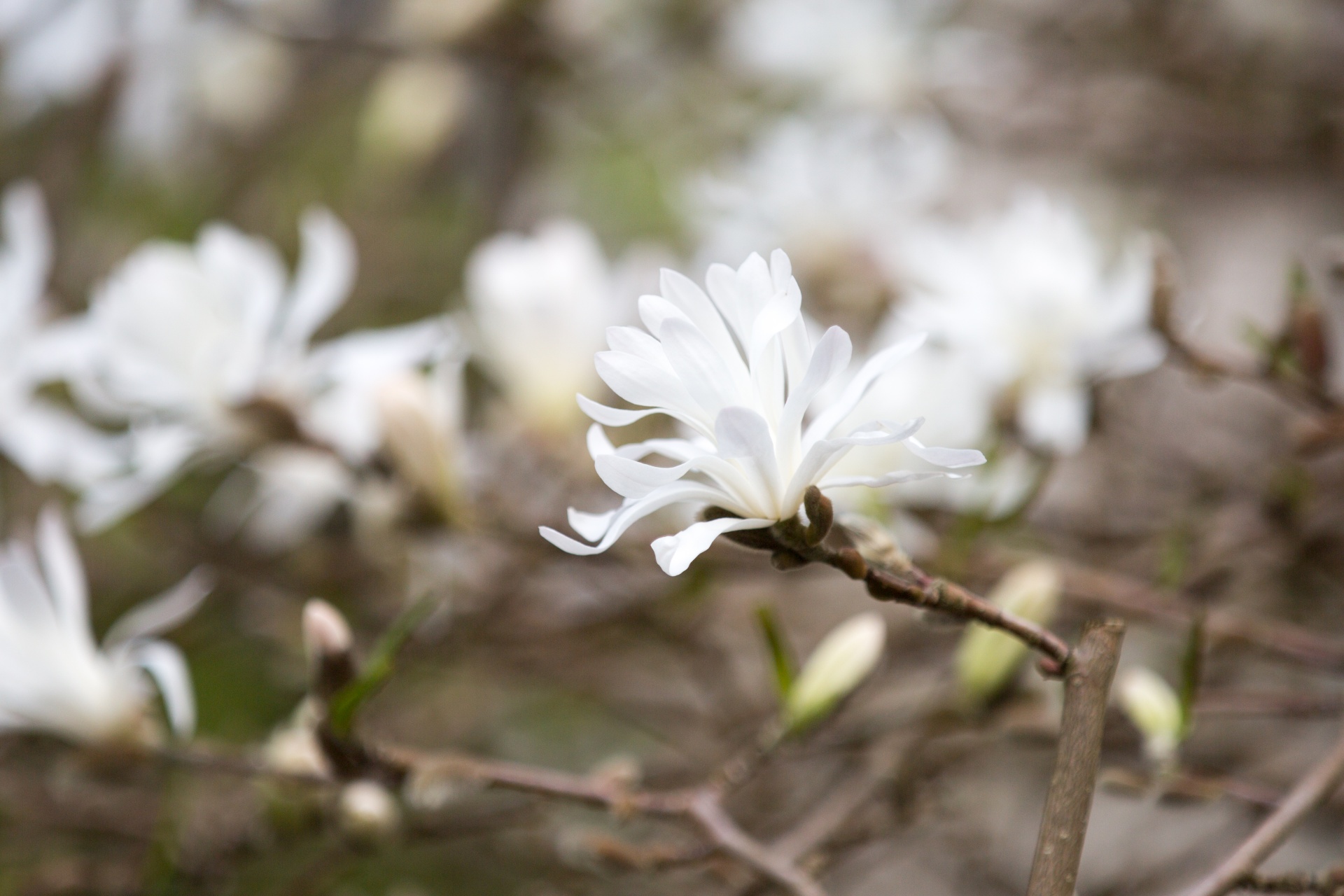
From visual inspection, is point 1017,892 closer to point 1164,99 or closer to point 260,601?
point 260,601

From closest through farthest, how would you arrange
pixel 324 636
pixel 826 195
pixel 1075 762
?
pixel 1075 762 < pixel 324 636 < pixel 826 195

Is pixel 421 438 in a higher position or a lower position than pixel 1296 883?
higher

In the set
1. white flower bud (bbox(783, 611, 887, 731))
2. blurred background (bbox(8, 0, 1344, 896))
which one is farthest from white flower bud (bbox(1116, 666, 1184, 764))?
white flower bud (bbox(783, 611, 887, 731))

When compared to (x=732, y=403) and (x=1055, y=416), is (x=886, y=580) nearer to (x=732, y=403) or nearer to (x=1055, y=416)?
(x=732, y=403)

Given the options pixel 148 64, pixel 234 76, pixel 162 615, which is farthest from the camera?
pixel 234 76

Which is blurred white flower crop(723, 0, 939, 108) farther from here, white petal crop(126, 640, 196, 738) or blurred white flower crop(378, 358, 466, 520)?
white petal crop(126, 640, 196, 738)

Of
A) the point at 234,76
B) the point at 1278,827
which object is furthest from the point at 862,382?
the point at 234,76

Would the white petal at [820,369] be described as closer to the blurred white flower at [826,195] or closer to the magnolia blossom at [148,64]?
the blurred white flower at [826,195]
